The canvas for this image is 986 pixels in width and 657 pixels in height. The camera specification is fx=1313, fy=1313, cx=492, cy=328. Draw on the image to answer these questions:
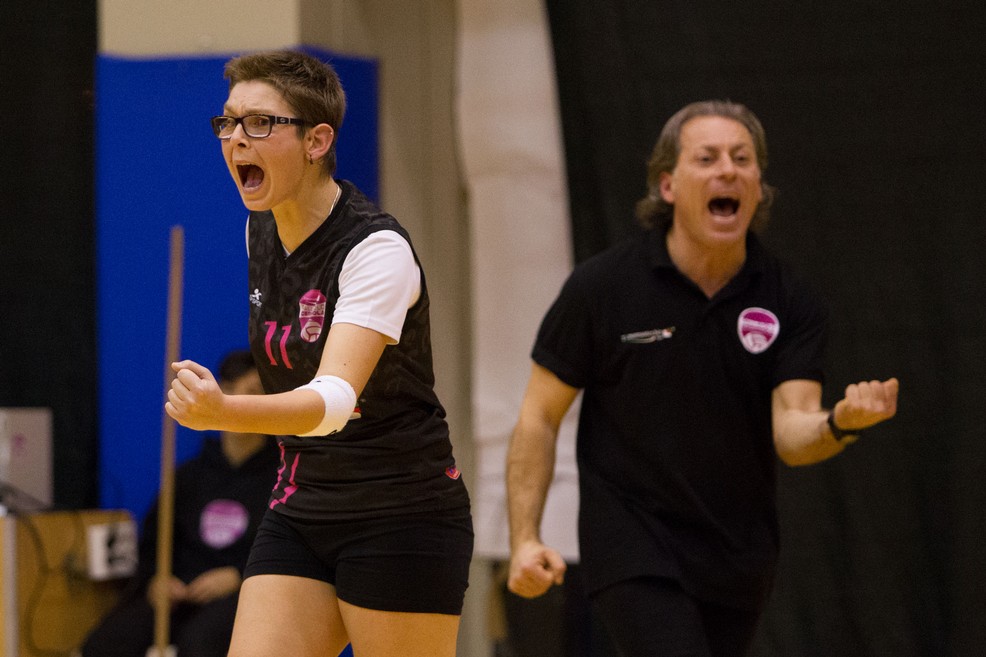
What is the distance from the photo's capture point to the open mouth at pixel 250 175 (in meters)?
2.28

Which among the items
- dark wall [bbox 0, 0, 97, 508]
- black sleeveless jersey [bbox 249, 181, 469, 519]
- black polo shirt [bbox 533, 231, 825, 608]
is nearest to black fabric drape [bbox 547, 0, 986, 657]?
black polo shirt [bbox 533, 231, 825, 608]

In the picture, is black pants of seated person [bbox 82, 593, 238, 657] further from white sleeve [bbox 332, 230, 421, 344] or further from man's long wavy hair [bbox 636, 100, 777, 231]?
white sleeve [bbox 332, 230, 421, 344]

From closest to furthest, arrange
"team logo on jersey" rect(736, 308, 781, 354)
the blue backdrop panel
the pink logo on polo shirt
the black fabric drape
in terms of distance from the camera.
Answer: "team logo on jersey" rect(736, 308, 781, 354) → the black fabric drape → the pink logo on polo shirt → the blue backdrop panel

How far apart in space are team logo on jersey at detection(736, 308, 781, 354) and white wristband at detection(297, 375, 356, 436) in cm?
126

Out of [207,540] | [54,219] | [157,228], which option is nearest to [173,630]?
[207,540]

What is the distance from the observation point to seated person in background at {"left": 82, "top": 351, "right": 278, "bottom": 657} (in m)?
4.19

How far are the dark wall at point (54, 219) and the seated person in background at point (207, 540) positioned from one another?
0.63 m

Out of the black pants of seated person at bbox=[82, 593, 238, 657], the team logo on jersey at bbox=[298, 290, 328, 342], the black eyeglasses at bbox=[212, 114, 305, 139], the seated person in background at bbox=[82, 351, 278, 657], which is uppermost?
the black eyeglasses at bbox=[212, 114, 305, 139]

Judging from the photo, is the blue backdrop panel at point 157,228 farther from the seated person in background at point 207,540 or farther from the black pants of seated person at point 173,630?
the black pants of seated person at point 173,630

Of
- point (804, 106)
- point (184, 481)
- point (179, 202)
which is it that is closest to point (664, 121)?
point (804, 106)

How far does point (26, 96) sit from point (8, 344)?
93cm

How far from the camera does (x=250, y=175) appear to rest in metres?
2.31

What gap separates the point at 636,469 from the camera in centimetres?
294

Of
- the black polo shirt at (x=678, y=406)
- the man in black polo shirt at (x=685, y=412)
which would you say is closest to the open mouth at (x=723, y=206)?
the man in black polo shirt at (x=685, y=412)
